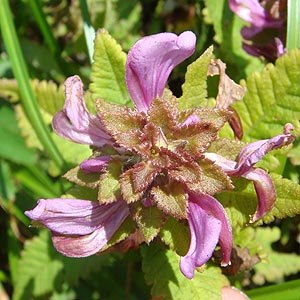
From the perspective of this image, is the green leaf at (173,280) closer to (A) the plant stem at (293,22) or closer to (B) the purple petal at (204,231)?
(B) the purple petal at (204,231)

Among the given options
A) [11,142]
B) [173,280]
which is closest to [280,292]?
[173,280]

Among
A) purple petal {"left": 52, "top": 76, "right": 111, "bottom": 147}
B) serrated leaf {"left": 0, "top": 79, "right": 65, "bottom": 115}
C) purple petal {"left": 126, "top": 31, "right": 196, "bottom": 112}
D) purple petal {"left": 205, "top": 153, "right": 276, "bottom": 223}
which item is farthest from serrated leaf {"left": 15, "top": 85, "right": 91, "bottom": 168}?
purple petal {"left": 205, "top": 153, "right": 276, "bottom": 223}

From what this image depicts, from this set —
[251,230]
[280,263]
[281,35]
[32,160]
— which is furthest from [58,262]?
[281,35]

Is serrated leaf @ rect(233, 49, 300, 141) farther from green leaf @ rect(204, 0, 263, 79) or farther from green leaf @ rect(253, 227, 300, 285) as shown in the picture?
green leaf @ rect(253, 227, 300, 285)

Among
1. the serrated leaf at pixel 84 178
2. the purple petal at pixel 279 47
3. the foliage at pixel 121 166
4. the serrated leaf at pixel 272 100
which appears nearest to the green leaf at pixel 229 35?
the foliage at pixel 121 166

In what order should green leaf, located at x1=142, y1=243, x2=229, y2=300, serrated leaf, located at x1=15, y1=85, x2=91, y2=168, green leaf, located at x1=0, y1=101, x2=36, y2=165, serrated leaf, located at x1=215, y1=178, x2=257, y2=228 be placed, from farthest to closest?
green leaf, located at x1=0, y1=101, x2=36, y2=165, serrated leaf, located at x1=15, y1=85, x2=91, y2=168, green leaf, located at x1=142, y1=243, x2=229, y2=300, serrated leaf, located at x1=215, y1=178, x2=257, y2=228

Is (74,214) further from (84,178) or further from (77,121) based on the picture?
(77,121)
